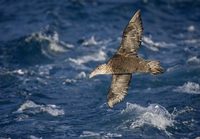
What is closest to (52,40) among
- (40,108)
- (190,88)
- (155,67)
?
(40,108)

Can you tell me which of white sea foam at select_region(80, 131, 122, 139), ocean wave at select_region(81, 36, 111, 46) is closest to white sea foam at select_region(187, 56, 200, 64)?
ocean wave at select_region(81, 36, 111, 46)

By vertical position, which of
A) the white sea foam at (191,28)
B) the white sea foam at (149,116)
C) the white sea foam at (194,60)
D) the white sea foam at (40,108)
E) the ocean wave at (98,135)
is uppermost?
the white sea foam at (191,28)

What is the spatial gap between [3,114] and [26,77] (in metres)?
3.50

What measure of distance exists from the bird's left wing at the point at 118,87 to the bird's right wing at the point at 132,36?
24.8 inches

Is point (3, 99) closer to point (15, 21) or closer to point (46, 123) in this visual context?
point (46, 123)

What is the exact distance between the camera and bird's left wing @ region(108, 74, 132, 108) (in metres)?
12.5

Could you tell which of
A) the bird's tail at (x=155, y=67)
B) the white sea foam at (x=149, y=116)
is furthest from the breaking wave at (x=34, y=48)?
the bird's tail at (x=155, y=67)

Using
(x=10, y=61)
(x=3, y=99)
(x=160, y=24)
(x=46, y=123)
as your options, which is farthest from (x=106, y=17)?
(x=46, y=123)

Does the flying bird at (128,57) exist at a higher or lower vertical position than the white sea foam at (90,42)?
higher

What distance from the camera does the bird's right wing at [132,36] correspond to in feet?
39.6

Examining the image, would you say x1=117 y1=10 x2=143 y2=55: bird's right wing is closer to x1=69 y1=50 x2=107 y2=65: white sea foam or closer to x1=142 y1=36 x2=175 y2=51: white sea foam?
x1=69 y1=50 x2=107 y2=65: white sea foam

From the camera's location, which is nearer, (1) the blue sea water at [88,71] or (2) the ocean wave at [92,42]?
(1) the blue sea water at [88,71]

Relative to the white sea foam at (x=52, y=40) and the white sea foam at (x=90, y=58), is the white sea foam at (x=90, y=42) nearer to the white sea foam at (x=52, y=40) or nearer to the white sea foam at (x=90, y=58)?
the white sea foam at (x=52, y=40)

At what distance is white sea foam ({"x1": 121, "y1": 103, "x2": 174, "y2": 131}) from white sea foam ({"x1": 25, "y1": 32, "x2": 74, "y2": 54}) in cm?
762
